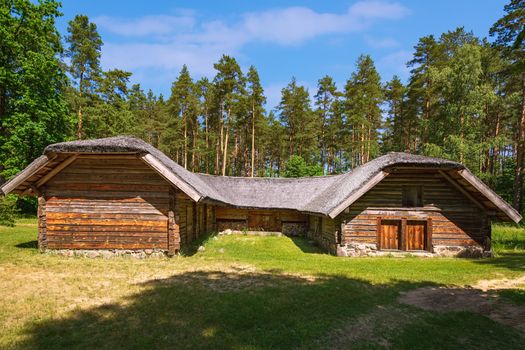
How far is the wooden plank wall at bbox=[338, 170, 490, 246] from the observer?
14.7m

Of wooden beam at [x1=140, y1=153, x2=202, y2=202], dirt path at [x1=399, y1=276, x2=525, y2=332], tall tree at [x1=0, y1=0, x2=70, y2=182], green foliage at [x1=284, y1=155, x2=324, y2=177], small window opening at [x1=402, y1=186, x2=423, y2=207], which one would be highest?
tall tree at [x1=0, y1=0, x2=70, y2=182]

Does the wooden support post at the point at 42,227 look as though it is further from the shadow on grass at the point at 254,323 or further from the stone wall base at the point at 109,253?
the shadow on grass at the point at 254,323

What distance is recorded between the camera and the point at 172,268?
1107 cm

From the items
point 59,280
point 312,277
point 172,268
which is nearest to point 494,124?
point 312,277

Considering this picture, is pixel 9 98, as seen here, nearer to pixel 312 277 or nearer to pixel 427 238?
pixel 312 277

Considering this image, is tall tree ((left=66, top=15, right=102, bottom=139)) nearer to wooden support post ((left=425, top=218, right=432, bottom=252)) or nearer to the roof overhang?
the roof overhang

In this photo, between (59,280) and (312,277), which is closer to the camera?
(59,280)

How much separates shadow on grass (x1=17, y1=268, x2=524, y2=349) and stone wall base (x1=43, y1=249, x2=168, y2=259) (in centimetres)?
435

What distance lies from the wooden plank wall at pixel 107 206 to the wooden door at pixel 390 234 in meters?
10.8

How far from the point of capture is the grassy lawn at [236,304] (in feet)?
17.8

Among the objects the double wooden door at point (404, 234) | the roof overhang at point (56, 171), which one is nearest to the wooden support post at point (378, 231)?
the double wooden door at point (404, 234)

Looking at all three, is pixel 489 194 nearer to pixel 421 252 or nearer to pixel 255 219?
pixel 421 252

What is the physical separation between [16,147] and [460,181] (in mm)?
32649

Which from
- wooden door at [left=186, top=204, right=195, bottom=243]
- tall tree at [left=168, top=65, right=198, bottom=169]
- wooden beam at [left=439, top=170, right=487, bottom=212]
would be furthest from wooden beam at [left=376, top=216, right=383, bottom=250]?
tall tree at [left=168, top=65, right=198, bottom=169]
